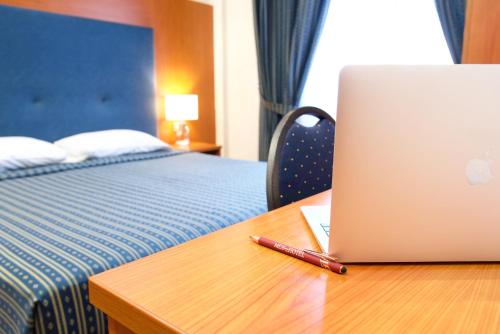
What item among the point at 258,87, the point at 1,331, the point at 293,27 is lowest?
the point at 1,331

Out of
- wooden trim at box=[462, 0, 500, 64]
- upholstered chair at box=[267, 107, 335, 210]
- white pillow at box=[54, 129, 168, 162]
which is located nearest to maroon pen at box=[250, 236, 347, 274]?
upholstered chair at box=[267, 107, 335, 210]

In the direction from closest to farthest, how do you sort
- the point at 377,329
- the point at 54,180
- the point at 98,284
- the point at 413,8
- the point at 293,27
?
the point at 377,329 < the point at 98,284 < the point at 54,180 < the point at 413,8 < the point at 293,27

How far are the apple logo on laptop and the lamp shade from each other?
2.83 metres

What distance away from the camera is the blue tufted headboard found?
237 centimetres

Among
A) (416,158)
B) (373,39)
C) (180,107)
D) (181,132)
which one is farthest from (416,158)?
(181,132)

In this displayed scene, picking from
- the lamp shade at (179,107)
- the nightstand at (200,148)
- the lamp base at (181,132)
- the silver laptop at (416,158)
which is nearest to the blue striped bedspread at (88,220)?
the silver laptop at (416,158)

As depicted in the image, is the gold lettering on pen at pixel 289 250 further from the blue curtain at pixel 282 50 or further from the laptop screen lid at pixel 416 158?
the blue curtain at pixel 282 50

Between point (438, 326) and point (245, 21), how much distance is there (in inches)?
137

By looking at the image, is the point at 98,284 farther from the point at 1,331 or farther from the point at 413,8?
the point at 413,8

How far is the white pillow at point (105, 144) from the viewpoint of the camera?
2398 mm

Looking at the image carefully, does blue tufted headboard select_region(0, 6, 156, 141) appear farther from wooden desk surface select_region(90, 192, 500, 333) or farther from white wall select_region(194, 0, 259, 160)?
wooden desk surface select_region(90, 192, 500, 333)

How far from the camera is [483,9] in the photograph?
3.29ft

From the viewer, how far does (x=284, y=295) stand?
516 mm

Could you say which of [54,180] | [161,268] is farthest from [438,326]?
[54,180]
